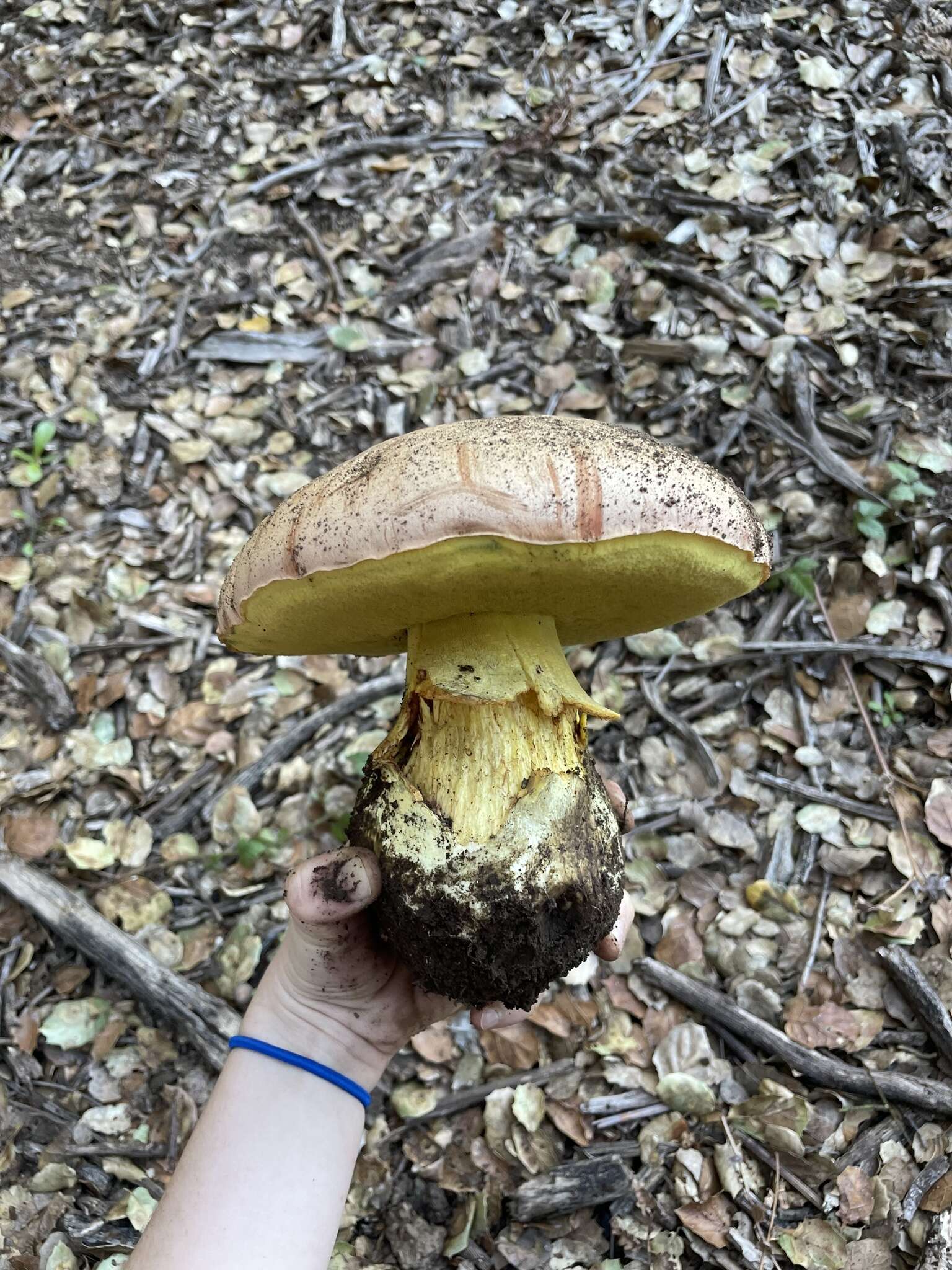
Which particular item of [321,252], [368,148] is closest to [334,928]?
[321,252]

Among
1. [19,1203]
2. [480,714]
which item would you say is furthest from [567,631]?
[19,1203]

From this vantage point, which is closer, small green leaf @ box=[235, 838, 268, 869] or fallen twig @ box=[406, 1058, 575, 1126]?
fallen twig @ box=[406, 1058, 575, 1126]

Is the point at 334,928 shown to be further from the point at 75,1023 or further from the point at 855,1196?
the point at 855,1196

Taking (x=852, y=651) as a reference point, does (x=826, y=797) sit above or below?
below

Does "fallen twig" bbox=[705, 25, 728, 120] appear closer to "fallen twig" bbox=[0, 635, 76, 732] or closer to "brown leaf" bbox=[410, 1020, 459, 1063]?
"fallen twig" bbox=[0, 635, 76, 732]

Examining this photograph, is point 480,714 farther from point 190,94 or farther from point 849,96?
point 190,94

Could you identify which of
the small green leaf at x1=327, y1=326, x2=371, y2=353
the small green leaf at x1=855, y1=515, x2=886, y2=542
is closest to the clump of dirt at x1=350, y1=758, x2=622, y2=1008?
the small green leaf at x1=855, y1=515, x2=886, y2=542
